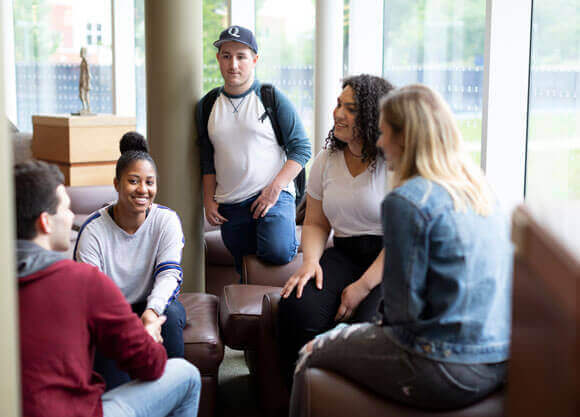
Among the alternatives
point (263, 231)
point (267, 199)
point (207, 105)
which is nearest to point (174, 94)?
point (207, 105)

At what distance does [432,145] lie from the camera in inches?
74.7

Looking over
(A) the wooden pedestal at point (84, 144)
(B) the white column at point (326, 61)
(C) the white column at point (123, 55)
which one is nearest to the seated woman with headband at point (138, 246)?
(B) the white column at point (326, 61)

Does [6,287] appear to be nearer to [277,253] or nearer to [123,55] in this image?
[277,253]

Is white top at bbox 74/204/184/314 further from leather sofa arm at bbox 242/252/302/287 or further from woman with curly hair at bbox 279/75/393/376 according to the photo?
leather sofa arm at bbox 242/252/302/287

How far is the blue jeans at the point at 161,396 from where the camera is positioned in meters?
1.98

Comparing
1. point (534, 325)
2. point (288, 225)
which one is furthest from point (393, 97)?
point (288, 225)

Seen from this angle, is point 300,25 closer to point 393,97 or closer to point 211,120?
point 211,120

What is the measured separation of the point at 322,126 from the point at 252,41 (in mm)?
2053

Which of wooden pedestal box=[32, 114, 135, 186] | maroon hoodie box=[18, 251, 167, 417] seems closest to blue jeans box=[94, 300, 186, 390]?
maroon hoodie box=[18, 251, 167, 417]

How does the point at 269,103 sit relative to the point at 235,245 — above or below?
above

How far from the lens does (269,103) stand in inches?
146

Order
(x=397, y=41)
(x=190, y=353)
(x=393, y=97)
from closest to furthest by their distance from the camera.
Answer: (x=393, y=97)
(x=190, y=353)
(x=397, y=41)

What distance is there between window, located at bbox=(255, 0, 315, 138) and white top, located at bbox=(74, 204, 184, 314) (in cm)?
359

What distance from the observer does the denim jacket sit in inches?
70.7
